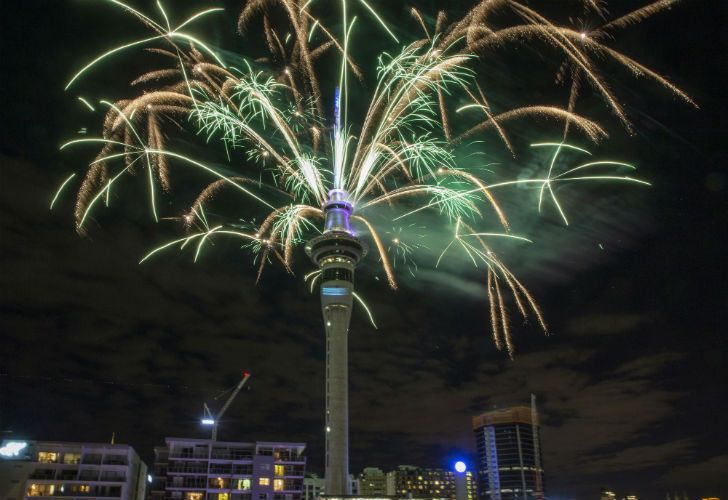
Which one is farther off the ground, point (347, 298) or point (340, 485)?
point (347, 298)

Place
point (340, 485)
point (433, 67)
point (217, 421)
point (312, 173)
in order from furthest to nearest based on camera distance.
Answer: point (217, 421) < point (340, 485) < point (312, 173) < point (433, 67)

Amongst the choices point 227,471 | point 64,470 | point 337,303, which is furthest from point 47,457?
point 337,303

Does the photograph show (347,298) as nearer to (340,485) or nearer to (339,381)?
(339,381)

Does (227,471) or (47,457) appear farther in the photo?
(227,471)

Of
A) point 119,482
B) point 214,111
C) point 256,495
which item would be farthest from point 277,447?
point 214,111

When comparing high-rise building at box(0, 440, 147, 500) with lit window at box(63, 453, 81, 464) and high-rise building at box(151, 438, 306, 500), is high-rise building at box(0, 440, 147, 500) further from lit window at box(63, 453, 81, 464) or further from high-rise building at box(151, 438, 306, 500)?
high-rise building at box(151, 438, 306, 500)

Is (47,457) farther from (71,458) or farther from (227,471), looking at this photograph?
(227,471)

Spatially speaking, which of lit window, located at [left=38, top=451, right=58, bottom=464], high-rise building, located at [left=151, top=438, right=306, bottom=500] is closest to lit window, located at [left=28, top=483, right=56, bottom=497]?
lit window, located at [left=38, top=451, right=58, bottom=464]
